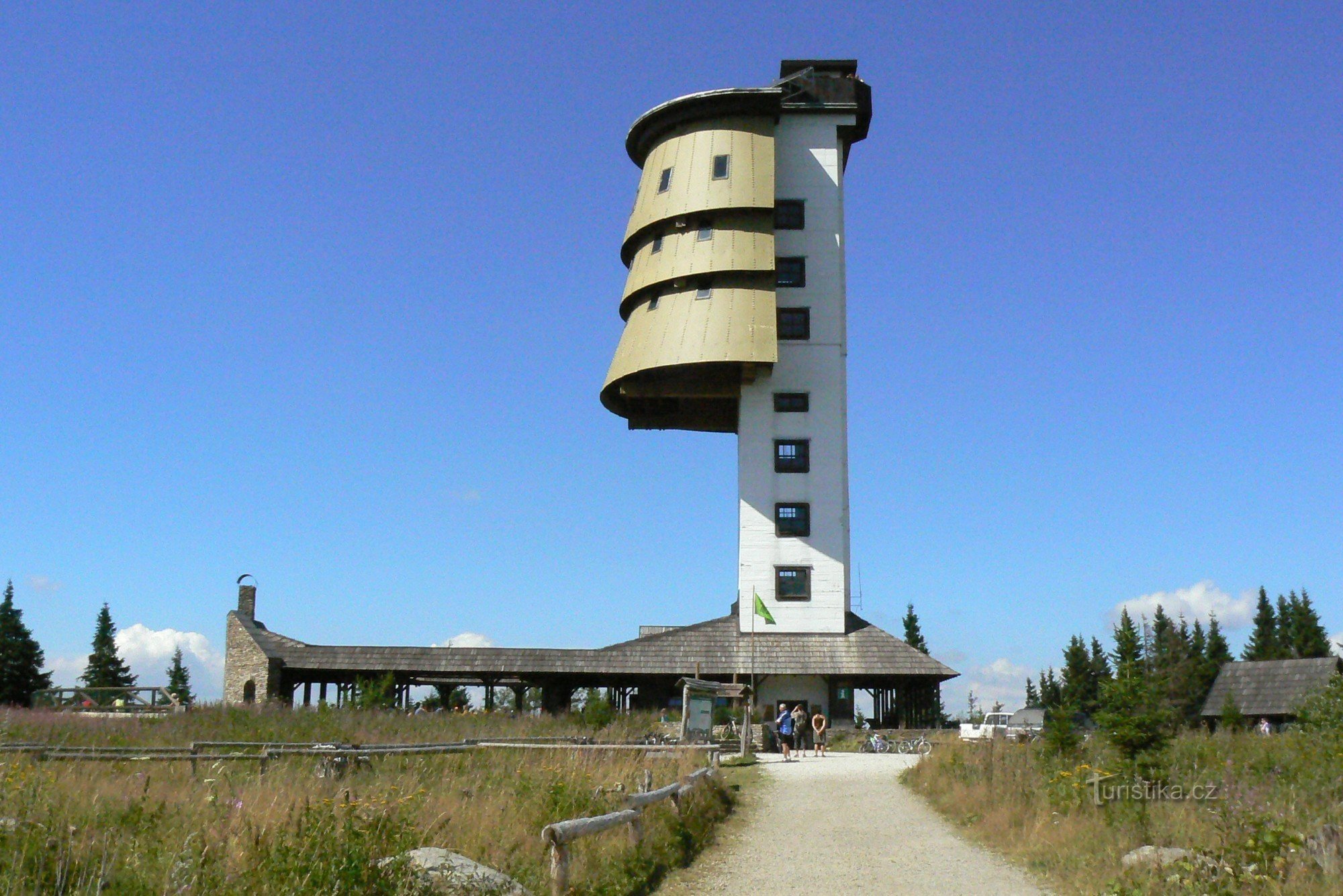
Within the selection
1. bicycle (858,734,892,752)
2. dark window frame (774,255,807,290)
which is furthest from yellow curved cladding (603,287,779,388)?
bicycle (858,734,892,752)

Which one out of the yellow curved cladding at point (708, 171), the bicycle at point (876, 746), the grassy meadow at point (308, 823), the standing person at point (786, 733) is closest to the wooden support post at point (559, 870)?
the grassy meadow at point (308, 823)

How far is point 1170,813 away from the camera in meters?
13.3

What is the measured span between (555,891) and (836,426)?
35.7 meters

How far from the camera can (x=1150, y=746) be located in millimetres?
14898

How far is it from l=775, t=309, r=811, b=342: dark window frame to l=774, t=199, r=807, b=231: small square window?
357 cm

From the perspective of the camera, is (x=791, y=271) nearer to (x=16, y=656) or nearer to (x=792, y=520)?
(x=792, y=520)

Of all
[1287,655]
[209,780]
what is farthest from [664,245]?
[1287,655]

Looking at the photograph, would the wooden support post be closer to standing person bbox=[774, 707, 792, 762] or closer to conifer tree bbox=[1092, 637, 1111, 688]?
standing person bbox=[774, 707, 792, 762]

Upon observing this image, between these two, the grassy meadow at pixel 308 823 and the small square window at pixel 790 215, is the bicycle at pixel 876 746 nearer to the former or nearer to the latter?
the grassy meadow at pixel 308 823

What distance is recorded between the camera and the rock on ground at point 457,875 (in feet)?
28.6

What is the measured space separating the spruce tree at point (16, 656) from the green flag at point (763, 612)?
32.3 meters

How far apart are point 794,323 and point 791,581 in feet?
32.2

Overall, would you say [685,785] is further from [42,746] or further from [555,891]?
[42,746]
